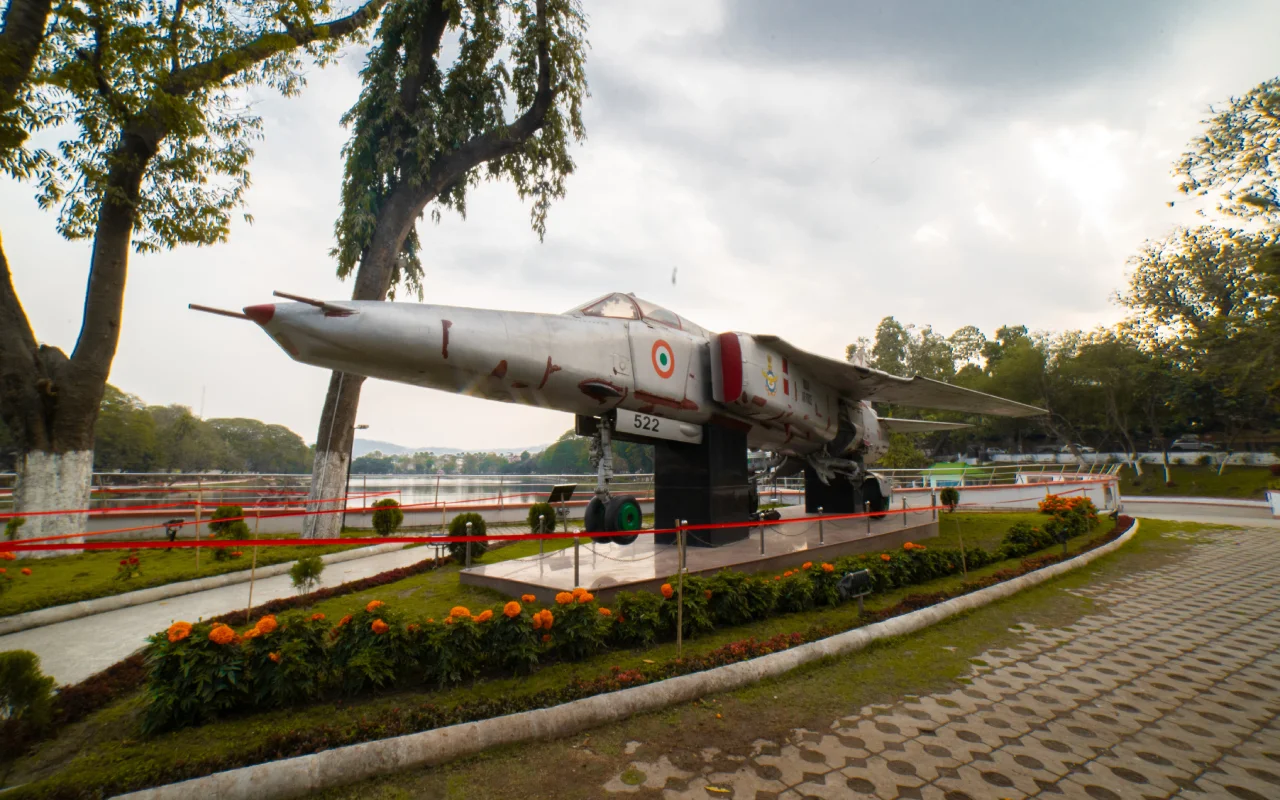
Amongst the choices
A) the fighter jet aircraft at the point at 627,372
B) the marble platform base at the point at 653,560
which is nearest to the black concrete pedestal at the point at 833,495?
the fighter jet aircraft at the point at 627,372

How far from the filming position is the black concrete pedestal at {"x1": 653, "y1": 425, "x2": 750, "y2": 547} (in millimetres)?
8586

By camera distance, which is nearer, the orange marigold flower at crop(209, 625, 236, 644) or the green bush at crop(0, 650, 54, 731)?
the green bush at crop(0, 650, 54, 731)

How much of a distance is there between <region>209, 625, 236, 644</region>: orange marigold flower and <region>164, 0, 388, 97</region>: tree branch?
1115 centimetres

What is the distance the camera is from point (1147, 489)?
1389 inches

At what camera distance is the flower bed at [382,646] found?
354 cm

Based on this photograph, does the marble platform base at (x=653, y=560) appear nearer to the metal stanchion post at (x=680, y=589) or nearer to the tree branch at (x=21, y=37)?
the metal stanchion post at (x=680, y=589)

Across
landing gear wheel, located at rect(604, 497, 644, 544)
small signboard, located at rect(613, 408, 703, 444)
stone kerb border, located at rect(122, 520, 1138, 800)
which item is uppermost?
small signboard, located at rect(613, 408, 703, 444)

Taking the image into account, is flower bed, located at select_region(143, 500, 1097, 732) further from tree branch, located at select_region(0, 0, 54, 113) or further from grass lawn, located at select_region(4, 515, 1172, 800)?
tree branch, located at select_region(0, 0, 54, 113)

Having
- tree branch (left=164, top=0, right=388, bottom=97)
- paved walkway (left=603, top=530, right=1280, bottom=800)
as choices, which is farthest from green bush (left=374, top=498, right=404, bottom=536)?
paved walkway (left=603, top=530, right=1280, bottom=800)

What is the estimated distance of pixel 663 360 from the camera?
747cm

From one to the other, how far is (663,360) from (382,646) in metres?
4.74

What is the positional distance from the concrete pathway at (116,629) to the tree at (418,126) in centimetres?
448

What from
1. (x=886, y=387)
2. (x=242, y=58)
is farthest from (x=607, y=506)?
(x=242, y=58)

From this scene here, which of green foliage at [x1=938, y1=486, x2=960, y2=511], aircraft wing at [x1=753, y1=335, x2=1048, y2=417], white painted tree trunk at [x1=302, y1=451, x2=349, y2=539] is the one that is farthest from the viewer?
green foliage at [x1=938, y1=486, x2=960, y2=511]
